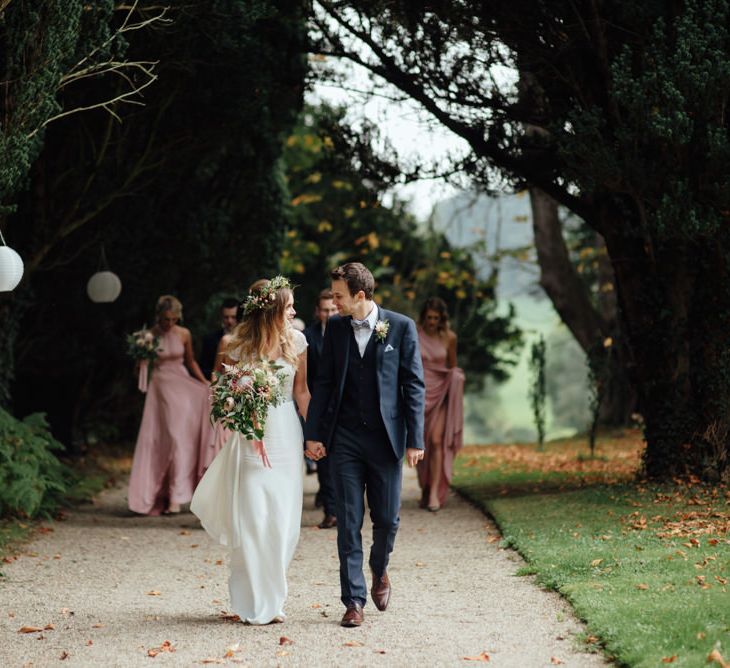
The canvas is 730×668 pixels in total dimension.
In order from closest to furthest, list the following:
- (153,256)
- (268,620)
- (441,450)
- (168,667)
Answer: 1. (168,667)
2. (268,620)
3. (441,450)
4. (153,256)

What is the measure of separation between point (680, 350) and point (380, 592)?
649 cm

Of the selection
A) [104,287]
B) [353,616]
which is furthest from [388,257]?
[353,616]

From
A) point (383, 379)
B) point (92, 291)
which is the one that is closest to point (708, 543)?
point (383, 379)

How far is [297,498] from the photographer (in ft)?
24.2

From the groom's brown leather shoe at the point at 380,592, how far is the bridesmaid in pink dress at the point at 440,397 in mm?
5940

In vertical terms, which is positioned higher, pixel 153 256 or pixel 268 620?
pixel 153 256

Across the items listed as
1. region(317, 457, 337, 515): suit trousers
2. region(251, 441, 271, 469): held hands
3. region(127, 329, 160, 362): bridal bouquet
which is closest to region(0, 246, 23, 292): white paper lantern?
region(251, 441, 271, 469): held hands

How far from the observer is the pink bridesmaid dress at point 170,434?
42.5ft

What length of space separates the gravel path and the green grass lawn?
24 cm

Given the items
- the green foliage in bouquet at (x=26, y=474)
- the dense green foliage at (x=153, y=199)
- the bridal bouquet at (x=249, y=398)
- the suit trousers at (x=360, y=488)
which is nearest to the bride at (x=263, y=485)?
the bridal bouquet at (x=249, y=398)

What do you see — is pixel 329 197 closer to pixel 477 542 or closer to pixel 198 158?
pixel 198 158

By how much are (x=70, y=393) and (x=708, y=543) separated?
40.6 feet

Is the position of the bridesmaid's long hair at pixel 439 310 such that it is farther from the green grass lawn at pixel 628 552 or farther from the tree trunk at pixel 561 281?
the tree trunk at pixel 561 281

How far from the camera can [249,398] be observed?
7203 millimetres
